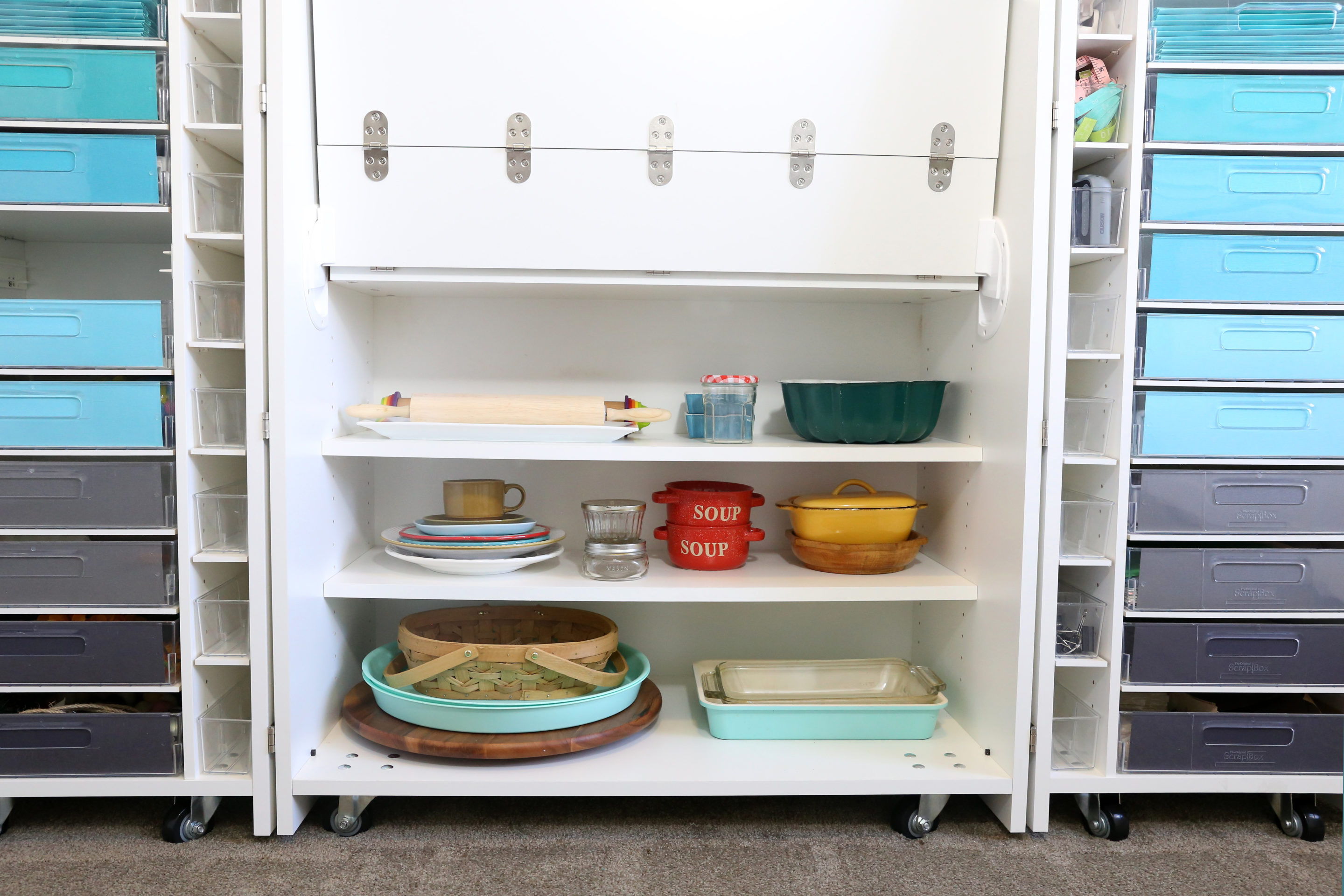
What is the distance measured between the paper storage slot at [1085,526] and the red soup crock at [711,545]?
0.58m

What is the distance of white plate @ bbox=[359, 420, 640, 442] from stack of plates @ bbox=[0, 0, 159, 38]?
76 centimetres

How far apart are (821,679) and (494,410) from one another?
93 centimetres

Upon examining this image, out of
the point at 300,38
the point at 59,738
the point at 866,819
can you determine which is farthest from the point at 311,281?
the point at 866,819

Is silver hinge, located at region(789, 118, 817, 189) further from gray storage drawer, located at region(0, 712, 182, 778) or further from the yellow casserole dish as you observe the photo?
gray storage drawer, located at region(0, 712, 182, 778)

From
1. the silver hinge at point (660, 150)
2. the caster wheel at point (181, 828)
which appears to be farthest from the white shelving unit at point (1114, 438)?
the caster wheel at point (181, 828)

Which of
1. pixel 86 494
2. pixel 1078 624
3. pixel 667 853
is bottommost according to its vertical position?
pixel 667 853

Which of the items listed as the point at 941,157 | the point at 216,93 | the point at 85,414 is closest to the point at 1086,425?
the point at 941,157

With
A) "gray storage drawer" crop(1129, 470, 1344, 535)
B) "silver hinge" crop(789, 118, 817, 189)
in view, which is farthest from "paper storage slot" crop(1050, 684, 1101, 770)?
"silver hinge" crop(789, 118, 817, 189)

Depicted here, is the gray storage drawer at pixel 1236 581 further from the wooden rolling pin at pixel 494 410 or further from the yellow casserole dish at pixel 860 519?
the wooden rolling pin at pixel 494 410

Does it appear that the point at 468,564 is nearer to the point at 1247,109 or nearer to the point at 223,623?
the point at 223,623

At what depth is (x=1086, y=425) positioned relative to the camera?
65.7 inches

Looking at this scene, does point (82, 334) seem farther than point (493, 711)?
No

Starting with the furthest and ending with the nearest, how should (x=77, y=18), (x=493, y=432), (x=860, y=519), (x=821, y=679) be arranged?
(x=821, y=679) → (x=860, y=519) → (x=493, y=432) → (x=77, y=18)

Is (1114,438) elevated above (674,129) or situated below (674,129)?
below
